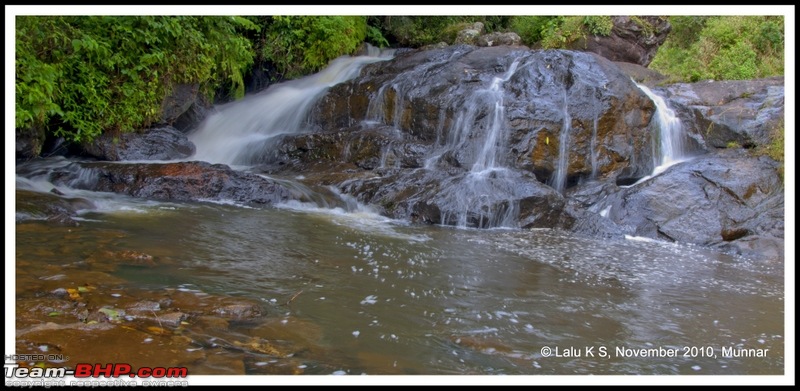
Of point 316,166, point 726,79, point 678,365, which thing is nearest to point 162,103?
point 316,166

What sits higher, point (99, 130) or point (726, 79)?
point (726, 79)

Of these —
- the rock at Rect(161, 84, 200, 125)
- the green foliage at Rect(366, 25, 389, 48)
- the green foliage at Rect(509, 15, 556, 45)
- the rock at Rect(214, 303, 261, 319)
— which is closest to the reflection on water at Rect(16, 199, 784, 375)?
the rock at Rect(214, 303, 261, 319)

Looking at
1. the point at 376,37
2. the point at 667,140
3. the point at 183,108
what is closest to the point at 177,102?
the point at 183,108

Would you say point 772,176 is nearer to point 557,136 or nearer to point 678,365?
A: point 557,136

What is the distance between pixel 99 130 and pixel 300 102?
430 centimetres

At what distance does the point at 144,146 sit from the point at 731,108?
11023 mm

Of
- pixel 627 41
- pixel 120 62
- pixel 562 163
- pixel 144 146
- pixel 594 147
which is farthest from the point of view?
pixel 627 41

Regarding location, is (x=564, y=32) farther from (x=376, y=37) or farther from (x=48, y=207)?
(x=48, y=207)

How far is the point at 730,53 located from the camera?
13500 millimetres

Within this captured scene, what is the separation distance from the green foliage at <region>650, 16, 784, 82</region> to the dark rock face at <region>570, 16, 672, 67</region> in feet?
1.81

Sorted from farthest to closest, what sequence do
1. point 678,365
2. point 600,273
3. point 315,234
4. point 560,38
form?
point 560,38, point 315,234, point 600,273, point 678,365

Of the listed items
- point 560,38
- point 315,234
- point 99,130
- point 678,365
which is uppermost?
point 560,38

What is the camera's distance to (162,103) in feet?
33.4

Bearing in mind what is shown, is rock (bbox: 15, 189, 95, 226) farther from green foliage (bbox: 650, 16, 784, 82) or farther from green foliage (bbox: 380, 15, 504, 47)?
green foliage (bbox: 650, 16, 784, 82)
